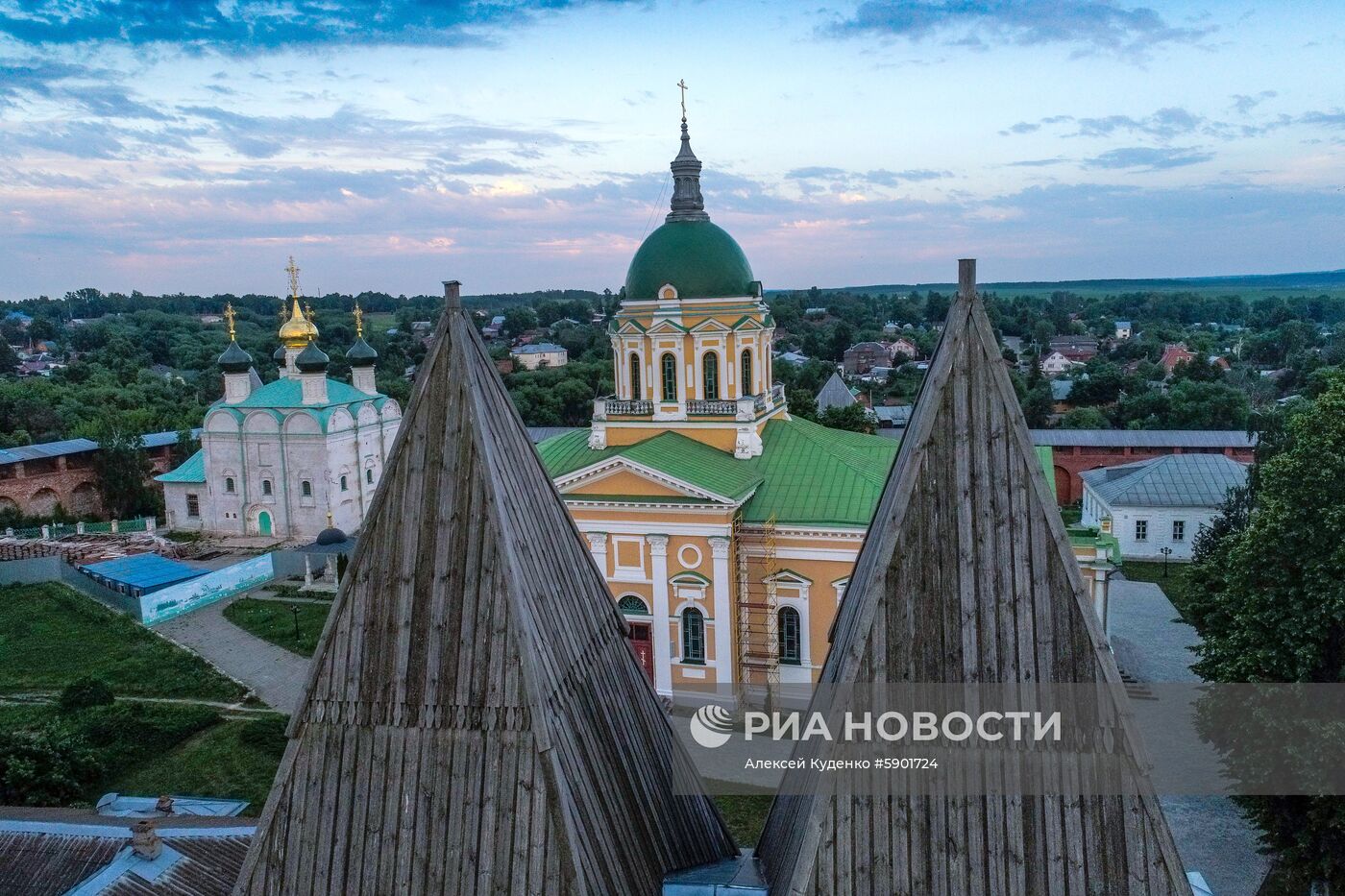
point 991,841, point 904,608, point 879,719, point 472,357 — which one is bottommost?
point 991,841

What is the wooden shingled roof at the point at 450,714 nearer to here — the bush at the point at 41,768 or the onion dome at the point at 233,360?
the bush at the point at 41,768

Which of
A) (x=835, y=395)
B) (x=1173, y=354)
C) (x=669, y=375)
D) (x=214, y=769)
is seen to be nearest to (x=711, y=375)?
(x=669, y=375)

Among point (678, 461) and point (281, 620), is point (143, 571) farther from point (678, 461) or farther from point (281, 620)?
point (678, 461)

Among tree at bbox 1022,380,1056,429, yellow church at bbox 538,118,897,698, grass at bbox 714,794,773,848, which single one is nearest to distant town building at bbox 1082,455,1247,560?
yellow church at bbox 538,118,897,698

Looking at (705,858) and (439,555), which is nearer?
(439,555)

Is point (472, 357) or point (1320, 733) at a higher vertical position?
point (472, 357)

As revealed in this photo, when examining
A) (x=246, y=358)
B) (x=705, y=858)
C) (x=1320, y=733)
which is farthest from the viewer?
(x=246, y=358)

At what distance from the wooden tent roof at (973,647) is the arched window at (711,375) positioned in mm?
21637

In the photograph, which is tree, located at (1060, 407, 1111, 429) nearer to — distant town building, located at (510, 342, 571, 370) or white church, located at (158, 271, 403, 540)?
white church, located at (158, 271, 403, 540)

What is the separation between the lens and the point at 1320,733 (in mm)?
12680

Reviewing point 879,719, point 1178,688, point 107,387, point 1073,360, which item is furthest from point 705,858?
point 1073,360

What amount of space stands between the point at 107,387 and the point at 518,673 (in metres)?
78.5

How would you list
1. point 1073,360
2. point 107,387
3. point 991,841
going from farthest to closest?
point 1073,360
point 107,387
point 991,841

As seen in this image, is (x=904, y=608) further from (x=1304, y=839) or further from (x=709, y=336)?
(x=709, y=336)
